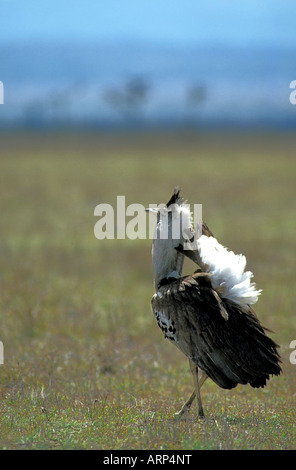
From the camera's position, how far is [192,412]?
7.77 meters

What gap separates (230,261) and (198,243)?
50cm

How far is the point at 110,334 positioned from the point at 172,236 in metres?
4.86

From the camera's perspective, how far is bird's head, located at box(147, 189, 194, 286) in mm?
7660

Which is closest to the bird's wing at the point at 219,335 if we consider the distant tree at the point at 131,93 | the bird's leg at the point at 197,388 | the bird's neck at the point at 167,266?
the bird's leg at the point at 197,388

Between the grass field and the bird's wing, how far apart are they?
492 mm

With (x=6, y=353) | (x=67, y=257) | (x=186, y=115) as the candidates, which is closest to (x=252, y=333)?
(x=6, y=353)

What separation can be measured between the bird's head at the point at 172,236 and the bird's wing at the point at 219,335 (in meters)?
0.51

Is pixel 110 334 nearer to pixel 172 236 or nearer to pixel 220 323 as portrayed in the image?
pixel 172 236

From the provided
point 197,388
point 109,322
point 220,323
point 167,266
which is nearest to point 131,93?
point 109,322

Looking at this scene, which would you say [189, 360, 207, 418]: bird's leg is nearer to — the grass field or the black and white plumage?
the black and white plumage

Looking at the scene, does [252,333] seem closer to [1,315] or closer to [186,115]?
[1,315]

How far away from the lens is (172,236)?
7.69m

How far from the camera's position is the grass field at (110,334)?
264 inches
